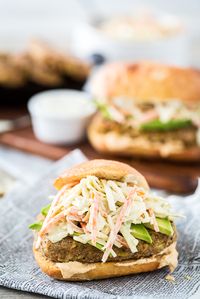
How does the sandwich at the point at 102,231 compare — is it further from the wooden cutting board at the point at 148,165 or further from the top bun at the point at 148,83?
the top bun at the point at 148,83

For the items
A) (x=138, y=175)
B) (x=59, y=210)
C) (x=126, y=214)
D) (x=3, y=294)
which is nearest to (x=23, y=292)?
(x=3, y=294)

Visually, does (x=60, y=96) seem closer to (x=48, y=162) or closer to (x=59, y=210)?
(x=48, y=162)

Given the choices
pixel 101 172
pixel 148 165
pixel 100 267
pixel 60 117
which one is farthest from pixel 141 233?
pixel 60 117

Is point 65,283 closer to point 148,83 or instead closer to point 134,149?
point 134,149

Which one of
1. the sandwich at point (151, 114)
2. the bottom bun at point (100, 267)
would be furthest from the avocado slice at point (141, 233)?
the sandwich at point (151, 114)

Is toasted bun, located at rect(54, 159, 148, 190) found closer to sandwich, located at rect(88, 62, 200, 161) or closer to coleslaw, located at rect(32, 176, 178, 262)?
coleslaw, located at rect(32, 176, 178, 262)

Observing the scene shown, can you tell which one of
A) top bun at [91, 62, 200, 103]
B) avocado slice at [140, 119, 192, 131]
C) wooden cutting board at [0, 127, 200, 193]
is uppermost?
top bun at [91, 62, 200, 103]

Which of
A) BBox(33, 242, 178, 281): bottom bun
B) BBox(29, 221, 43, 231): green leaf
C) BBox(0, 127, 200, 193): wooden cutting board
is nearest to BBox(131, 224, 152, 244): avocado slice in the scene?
BBox(33, 242, 178, 281): bottom bun
